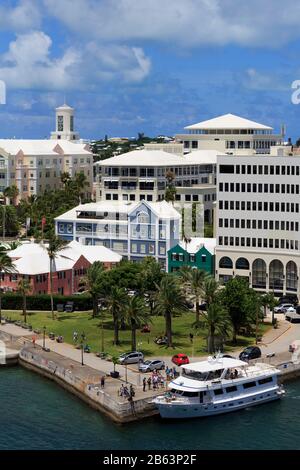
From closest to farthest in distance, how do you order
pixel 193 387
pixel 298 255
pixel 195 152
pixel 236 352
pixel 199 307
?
pixel 193 387, pixel 236 352, pixel 199 307, pixel 298 255, pixel 195 152

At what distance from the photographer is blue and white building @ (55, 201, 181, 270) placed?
118m

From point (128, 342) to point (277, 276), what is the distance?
28569 millimetres

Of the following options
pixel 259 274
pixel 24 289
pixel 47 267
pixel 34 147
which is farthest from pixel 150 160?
pixel 24 289

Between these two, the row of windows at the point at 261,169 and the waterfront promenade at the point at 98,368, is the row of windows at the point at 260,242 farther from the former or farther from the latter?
the waterfront promenade at the point at 98,368

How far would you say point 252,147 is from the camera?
582 ft

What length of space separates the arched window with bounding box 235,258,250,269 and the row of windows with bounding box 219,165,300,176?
1027 centimetres

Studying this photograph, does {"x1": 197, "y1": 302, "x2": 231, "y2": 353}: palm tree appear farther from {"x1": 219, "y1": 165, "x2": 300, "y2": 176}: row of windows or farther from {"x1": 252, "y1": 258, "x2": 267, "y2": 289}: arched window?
{"x1": 219, "y1": 165, "x2": 300, "y2": 176}: row of windows

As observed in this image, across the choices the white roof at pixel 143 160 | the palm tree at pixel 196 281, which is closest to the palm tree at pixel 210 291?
the palm tree at pixel 196 281

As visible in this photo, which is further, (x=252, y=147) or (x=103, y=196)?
(x=252, y=147)

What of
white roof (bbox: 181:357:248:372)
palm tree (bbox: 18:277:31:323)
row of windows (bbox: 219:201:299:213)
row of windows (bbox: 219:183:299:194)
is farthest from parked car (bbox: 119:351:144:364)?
row of windows (bbox: 219:183:299:194)

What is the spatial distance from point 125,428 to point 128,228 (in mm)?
57389

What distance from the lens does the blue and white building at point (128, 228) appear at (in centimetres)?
11806

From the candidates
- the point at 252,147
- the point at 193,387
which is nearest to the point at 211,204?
the point at 252,147

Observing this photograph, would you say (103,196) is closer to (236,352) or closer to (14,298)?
(14,298)
